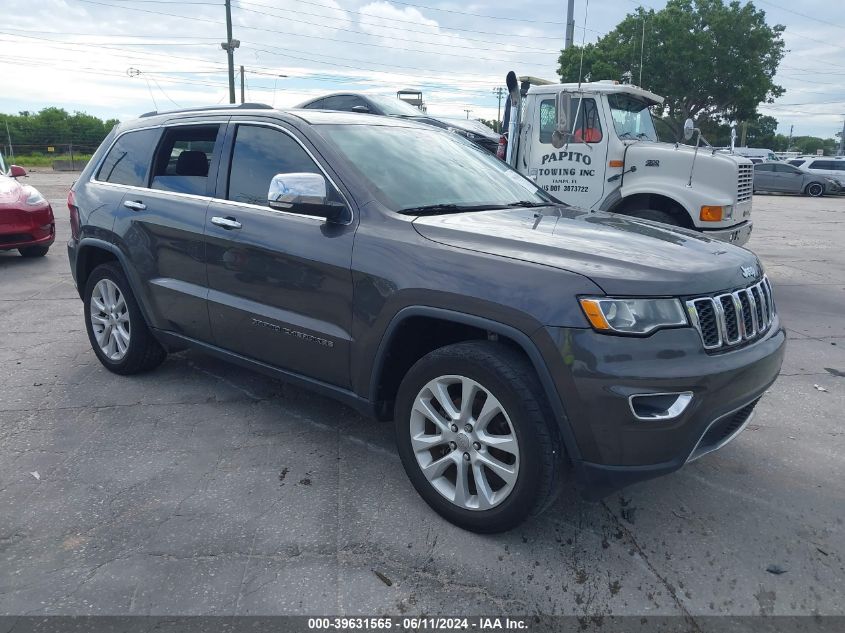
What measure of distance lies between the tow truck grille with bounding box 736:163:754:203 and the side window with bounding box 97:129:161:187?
19.7 feet

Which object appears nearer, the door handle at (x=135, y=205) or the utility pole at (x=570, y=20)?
the door handle at (x=135, y=205)

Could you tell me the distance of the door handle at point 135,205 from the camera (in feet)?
14.6

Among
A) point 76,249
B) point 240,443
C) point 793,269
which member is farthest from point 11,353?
point 793,269

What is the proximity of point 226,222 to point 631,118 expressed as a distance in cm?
603

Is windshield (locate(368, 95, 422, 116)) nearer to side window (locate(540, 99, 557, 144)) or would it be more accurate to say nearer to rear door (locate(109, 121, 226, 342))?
side window (locate(540, 99, 557, 144))

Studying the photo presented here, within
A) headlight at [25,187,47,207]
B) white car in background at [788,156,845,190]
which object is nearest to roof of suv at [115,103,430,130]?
headlight at [25,187,47,207]

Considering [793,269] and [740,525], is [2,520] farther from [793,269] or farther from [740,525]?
[793,269]

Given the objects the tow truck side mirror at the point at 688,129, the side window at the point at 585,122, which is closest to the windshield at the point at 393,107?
the side window at the point at 585,122

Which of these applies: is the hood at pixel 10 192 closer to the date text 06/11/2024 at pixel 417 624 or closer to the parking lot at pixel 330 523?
the parking lot at pixel 330 523

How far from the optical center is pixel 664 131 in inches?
353

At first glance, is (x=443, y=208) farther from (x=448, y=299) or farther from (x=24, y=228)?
(x=24, y=228)

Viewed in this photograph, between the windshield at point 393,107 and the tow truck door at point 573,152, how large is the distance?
3013 millimetres

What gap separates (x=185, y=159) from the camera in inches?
172

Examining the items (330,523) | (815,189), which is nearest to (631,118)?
(330,523)
